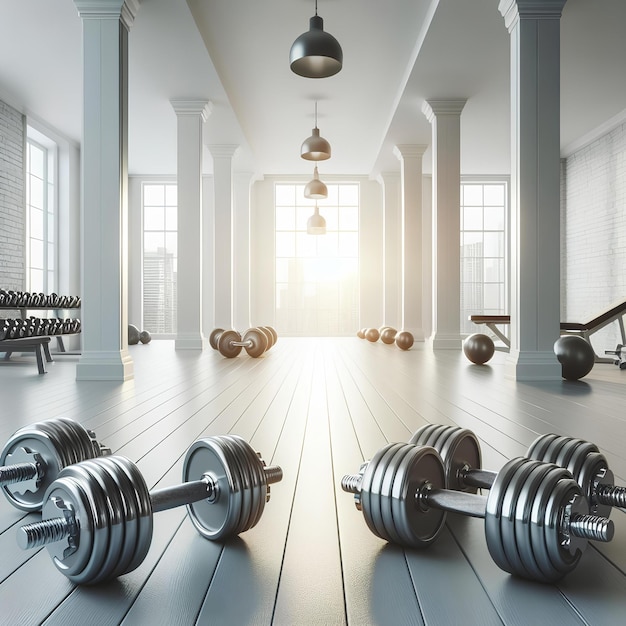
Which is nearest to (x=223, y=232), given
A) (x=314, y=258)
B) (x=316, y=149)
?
(x=316, y=149)

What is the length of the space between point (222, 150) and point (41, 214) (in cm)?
331

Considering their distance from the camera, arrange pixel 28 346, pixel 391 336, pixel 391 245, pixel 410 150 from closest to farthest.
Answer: pixel 28 346 → pixel 391 336 → pixel 410 150 → pixel 391 245

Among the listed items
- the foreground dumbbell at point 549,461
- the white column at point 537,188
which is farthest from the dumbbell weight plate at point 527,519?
the white column at point 537,188

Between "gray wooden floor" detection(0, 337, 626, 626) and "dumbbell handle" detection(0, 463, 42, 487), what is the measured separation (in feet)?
0.48

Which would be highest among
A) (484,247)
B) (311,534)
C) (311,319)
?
(484,247)

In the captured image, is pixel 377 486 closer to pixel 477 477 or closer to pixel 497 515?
pixel 497 515

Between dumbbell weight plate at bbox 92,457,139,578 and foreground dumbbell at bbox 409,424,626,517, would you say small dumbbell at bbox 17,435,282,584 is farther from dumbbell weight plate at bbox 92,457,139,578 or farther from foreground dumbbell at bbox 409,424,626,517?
foreground dumbbell at bbox 409,424,626,517

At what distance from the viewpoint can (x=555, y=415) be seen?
3.39m

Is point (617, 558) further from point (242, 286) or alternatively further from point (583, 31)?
point (242, 286)

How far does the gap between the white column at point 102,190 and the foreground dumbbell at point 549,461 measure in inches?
155

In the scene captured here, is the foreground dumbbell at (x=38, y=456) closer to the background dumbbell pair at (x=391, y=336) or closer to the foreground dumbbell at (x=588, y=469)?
the foreground dumbbell at (x=588, y=469)

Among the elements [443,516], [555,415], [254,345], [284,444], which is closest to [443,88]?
[254,345]

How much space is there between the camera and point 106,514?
1.13 m

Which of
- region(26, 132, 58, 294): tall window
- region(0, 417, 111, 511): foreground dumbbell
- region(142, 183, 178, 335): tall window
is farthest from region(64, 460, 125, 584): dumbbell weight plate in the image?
region(142, 183, 178, 335): tall window
